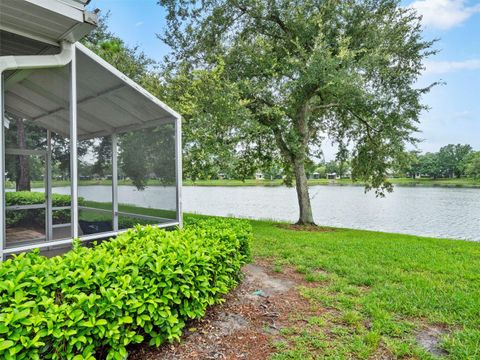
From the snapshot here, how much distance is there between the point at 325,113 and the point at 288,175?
2.86 m

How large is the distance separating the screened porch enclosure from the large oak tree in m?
3.60

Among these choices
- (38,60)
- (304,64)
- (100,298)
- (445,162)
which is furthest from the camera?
(445,162)

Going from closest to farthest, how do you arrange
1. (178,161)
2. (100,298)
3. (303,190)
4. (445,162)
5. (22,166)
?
(100,298) → (22,166) → (178,161) → (303,190) → (445,162)

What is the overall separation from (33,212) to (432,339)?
5600mm

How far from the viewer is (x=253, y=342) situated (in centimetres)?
266

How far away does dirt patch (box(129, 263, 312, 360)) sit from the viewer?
8.09 ft

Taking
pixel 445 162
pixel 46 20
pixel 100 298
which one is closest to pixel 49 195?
pixel 46 20

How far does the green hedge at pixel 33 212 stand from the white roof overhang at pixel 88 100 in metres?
1.07

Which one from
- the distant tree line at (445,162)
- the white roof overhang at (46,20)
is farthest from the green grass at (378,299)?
the distant tree line at (445,162)

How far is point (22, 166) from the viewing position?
15.5 ft

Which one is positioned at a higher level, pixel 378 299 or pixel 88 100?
pixel 88 100

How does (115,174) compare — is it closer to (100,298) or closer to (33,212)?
(33,212)

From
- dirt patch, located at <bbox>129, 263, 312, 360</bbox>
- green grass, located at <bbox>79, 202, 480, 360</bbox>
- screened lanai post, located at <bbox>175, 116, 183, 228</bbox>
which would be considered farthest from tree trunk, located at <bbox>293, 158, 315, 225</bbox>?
dirt patch, located at <bbox>129, 263, 312, 360</bbox>

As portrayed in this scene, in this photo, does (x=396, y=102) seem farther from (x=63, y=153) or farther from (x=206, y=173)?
(x=63, y=153)
